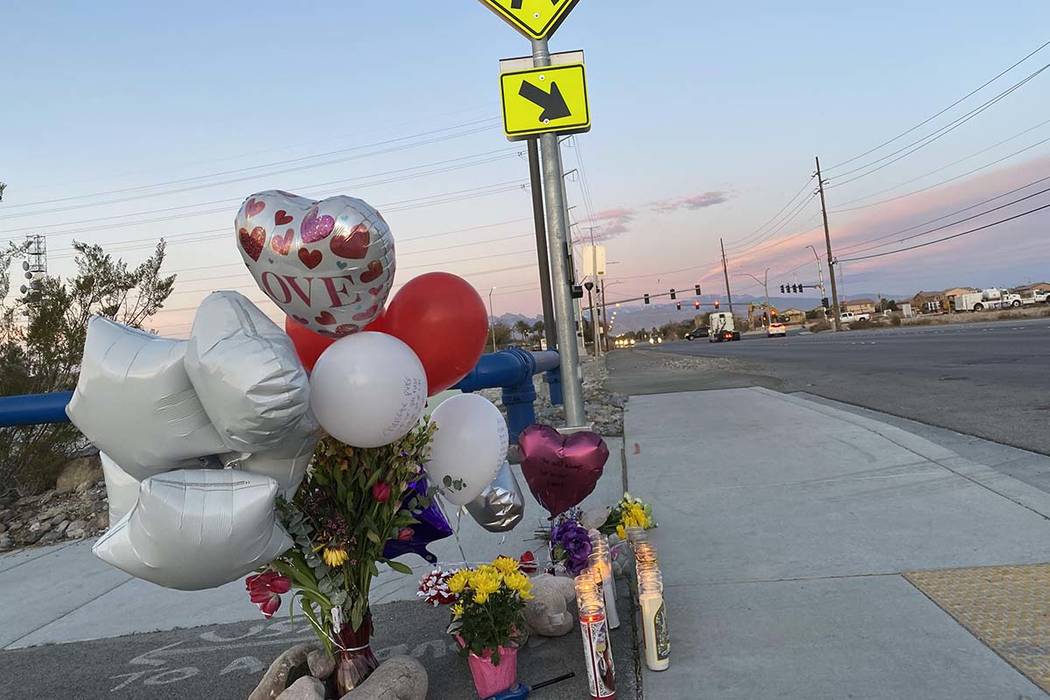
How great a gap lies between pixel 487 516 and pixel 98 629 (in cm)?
257

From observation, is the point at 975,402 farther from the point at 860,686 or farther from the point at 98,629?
the point at 98,629

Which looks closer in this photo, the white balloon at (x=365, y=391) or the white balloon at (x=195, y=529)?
the white balloon at (x=195, y=529)

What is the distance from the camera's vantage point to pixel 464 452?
278 centimetres

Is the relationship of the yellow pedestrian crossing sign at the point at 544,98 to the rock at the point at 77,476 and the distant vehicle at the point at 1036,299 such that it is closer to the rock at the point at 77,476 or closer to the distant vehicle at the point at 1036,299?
the rock at the point at 77,476

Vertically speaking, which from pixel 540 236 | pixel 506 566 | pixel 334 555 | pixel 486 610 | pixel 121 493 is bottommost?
pixel 486 610

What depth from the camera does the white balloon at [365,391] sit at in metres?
2.22

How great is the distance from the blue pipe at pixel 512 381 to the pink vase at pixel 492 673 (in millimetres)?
3590

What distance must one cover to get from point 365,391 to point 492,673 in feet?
4.17

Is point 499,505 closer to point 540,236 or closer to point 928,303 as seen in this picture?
point 540,236

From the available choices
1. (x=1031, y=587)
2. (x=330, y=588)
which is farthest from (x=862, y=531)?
(x=330, y=588)

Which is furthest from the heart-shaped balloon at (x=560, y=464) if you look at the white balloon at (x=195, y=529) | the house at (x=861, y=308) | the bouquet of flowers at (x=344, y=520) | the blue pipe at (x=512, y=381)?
the house at (x=861, y=308)

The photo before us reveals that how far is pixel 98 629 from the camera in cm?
405

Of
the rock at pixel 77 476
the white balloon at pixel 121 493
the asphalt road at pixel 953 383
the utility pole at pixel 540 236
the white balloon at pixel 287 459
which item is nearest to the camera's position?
the white balloon at pixel 287 459

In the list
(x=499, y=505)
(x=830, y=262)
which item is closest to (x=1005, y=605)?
(x=499, y=505)
